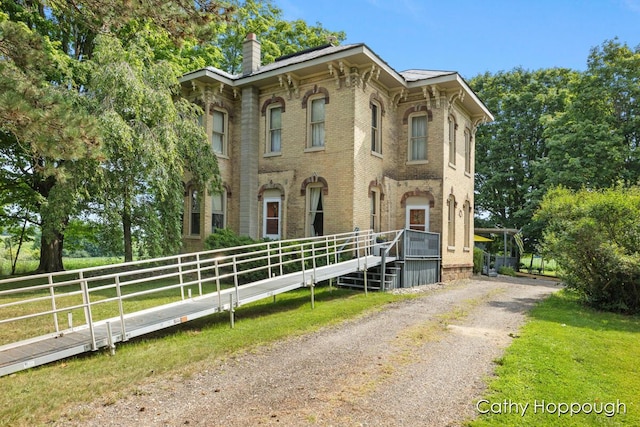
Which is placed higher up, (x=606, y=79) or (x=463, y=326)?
(x=606, y=79)

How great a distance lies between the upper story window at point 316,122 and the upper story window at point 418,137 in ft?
13.7

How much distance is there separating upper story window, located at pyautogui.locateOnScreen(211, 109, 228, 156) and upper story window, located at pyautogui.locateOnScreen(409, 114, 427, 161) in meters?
8.15

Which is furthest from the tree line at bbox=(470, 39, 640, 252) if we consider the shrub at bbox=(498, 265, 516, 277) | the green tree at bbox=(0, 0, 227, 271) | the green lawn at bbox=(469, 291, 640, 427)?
the green tree at bbox=(0, 0, 227, 271)

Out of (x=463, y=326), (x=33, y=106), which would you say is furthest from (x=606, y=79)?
(x=33, y=106)

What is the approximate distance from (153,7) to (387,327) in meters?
7.44

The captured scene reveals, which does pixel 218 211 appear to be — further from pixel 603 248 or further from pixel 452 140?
pixel 603 248

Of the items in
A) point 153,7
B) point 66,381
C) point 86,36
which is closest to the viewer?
point 66,381

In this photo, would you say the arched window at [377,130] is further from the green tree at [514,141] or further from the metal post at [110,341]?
the green tree at [514,141]

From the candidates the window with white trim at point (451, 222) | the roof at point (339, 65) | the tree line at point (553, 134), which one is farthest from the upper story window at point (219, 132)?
the tree line at point (553, 134)

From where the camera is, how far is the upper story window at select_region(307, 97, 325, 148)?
1639 cm

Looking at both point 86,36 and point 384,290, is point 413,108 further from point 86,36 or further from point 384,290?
point 86,36

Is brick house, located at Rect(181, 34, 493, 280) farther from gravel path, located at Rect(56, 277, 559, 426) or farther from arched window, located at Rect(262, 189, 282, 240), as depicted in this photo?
gravel path, located at Rect(56, 277, 559, 426)

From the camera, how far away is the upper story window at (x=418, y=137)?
17719 mm

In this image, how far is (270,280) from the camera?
10562 mm
